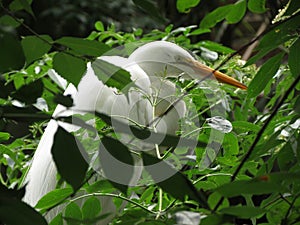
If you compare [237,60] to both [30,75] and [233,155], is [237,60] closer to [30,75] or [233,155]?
[233,155]

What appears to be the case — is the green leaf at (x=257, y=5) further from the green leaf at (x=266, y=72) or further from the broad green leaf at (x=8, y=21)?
the broad green leaf at (x=8, y=21)

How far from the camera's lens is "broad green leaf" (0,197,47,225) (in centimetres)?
35

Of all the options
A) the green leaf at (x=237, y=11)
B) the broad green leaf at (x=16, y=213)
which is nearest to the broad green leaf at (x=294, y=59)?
the green leaf at (x=237, y=11)

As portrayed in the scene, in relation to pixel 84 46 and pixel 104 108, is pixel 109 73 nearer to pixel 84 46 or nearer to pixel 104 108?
pixel 84 46

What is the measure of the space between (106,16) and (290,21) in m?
3.33

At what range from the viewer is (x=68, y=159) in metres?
0.36

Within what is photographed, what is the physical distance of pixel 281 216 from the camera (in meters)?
0.67

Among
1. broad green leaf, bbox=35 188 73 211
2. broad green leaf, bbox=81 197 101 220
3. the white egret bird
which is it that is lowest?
the white egret bird

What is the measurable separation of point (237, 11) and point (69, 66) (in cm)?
33

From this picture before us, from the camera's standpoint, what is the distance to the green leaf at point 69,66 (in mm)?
469

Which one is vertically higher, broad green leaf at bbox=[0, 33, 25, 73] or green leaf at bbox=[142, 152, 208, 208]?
broad green leaf at bbox=[0, 33, 25, 73]

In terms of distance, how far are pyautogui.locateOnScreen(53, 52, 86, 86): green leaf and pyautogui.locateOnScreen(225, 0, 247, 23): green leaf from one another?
1.03 feet

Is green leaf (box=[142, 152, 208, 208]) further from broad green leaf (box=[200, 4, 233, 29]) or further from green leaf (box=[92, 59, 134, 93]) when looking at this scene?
broad green leaf (box=[200, 4, 233, 29])

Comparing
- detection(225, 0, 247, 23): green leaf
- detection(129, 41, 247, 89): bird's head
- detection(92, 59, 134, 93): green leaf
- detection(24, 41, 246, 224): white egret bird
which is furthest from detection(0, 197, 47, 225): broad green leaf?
detection(129, 41, 247, 89): bird's head
